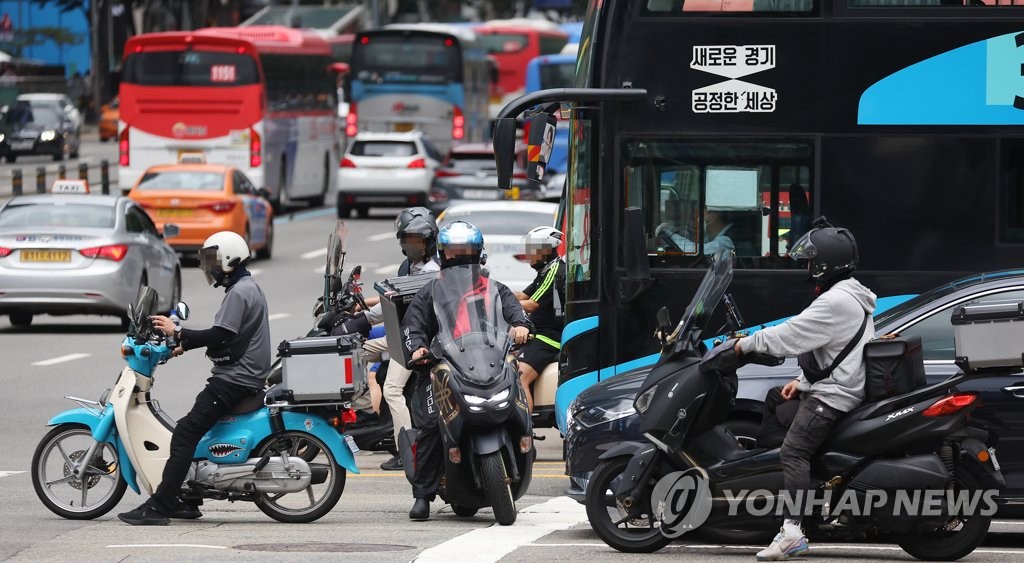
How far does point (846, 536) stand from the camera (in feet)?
30.0

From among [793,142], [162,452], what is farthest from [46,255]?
[793,142]

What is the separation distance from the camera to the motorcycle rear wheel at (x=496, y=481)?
9.92m

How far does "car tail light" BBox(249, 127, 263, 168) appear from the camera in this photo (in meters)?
37.7

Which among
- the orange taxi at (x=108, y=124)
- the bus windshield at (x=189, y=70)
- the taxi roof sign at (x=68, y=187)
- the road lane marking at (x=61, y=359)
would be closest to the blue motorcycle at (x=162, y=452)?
the road lane marking at (x=61, y=359)

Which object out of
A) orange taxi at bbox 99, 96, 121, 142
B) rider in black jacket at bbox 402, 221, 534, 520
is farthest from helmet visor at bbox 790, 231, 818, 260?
orange taxi at bbox 99, 96, 121, 142

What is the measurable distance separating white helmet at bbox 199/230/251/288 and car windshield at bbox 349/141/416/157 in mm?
28498

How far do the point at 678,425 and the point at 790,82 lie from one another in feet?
10.4

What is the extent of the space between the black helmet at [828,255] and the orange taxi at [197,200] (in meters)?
20.3

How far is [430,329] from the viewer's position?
10.4m

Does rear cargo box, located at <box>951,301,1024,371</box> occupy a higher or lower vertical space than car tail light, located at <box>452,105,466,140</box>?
Result: higher

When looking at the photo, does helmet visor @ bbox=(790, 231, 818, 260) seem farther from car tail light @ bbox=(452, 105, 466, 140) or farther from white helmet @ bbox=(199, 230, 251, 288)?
car tail light @ bbox=(452, 105, 466, 140)

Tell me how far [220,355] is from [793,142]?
370 cm

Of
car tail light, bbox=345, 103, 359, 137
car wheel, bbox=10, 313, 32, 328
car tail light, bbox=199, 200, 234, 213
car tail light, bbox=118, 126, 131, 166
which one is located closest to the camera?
car wheel, bbox=10, 313, 32, 328

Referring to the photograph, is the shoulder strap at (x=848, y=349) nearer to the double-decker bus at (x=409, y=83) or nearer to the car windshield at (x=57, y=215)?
the car windshield at (x=57, y=215)
